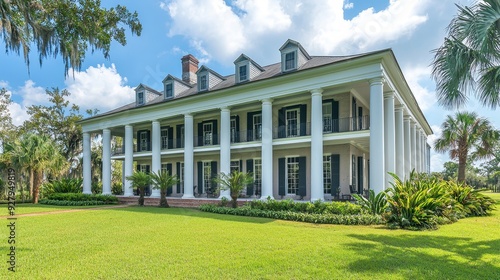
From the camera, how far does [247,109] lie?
1875 centimetres

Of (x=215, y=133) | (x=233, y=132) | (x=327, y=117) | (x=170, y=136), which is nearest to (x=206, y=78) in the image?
(x=215, y=133)

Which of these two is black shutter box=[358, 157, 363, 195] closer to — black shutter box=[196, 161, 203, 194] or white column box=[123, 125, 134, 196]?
black shutter box=[196, 161, 203, 194]

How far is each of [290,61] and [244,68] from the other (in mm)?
2939

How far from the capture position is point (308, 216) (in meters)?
10.7

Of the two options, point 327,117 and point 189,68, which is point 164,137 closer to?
point 189,68

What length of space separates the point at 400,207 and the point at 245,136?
10.9m

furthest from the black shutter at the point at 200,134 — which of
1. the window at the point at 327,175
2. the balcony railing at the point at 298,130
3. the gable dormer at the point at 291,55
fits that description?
the window at the point at 327,175

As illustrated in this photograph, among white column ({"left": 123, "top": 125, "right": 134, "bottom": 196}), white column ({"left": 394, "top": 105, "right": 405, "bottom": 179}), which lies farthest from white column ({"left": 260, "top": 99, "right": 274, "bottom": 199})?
white column ({"left": 123, "top": 125, "right": 134, "bottom": 196})

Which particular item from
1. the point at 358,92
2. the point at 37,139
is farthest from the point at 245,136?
the point at 37,139

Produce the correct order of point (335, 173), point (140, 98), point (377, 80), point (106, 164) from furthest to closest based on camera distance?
point (106, 164), point (140, 98), point (335, 173), point (377, 80)

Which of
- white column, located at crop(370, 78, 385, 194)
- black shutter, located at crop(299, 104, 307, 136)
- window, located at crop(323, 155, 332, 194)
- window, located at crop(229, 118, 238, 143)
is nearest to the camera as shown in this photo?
white column, located at crop(370, 78, 385, 194)

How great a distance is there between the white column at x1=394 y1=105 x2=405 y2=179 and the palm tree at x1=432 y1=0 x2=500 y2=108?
880cm

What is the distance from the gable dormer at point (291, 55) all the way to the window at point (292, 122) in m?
2.78

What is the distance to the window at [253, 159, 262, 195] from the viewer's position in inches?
725
